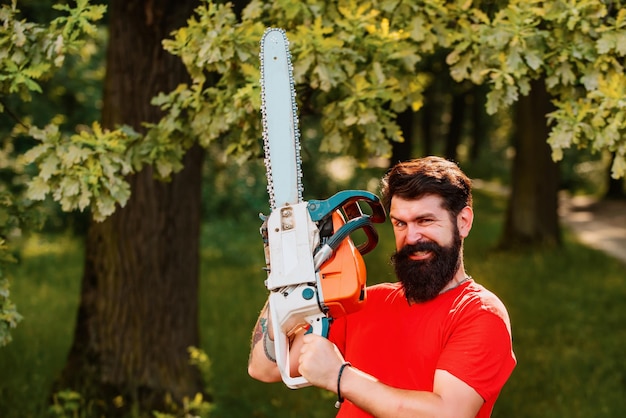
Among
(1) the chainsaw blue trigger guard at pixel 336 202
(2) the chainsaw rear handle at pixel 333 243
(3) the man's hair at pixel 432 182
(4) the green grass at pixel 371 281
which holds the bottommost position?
(4) the green grass at pixel 371 281

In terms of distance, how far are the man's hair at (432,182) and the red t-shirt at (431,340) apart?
0.91ft

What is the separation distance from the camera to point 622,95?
305cm

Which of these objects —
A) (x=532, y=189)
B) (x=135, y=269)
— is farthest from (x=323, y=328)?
(x=532, y=189)

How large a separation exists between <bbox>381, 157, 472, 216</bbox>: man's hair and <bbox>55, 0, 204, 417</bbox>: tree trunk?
2.56 metres

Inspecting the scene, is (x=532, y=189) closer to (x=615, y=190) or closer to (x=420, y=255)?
(x=420, y=255)

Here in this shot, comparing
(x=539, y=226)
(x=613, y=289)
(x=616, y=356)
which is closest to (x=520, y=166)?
(x=539, y=226)

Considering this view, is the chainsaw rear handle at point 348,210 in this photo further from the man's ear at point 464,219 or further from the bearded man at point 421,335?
the man's ear at point 464,219

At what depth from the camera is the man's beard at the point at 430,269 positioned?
8.15 ft

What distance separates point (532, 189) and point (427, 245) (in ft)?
30.4

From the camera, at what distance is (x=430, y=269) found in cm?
248

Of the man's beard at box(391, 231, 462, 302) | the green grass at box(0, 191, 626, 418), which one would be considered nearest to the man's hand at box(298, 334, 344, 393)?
the man's beard at box(391, 231, 462, 302)

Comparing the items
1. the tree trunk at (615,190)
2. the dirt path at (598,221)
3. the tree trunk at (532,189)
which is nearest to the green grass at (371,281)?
the tree trunk at (532,189)

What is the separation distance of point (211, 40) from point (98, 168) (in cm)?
71

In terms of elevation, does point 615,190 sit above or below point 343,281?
above
